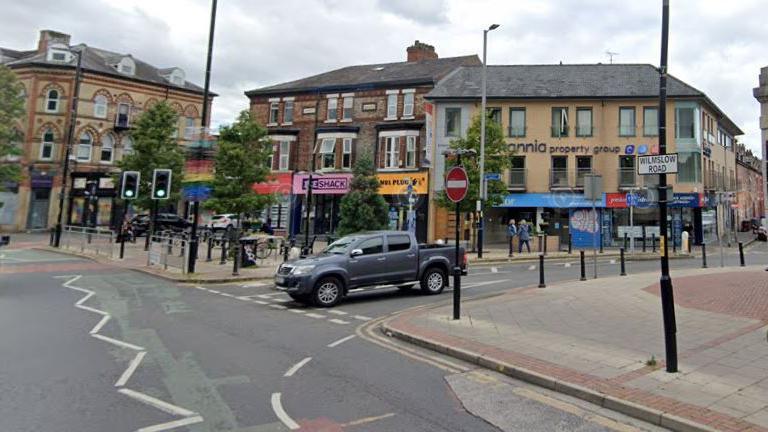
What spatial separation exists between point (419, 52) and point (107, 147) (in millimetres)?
28508

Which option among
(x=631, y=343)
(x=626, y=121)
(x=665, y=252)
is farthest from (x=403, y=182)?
(x=665, y=252)

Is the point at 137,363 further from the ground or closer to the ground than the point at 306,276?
closer to the ground

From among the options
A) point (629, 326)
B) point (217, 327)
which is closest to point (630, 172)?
point (629, 326)

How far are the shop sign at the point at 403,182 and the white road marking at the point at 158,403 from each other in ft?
92.5

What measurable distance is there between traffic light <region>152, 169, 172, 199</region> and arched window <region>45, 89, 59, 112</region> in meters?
32.0

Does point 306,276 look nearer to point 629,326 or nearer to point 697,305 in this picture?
point 629,326

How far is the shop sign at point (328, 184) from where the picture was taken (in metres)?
35.6

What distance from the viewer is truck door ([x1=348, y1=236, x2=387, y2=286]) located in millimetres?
11711

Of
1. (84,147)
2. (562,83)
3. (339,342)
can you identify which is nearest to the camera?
(339,342)

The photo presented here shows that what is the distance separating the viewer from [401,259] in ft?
40.9

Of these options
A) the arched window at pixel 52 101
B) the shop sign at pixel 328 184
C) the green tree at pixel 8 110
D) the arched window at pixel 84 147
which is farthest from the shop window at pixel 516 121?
the arched window at pixel 52 101

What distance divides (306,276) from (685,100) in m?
31.7

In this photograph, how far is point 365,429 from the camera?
452cm

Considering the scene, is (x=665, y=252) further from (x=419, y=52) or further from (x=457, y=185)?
(x=419, y=52)
